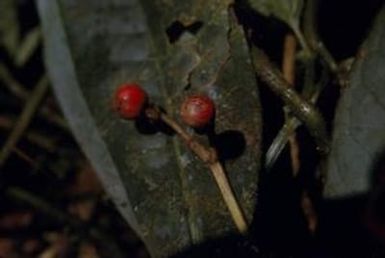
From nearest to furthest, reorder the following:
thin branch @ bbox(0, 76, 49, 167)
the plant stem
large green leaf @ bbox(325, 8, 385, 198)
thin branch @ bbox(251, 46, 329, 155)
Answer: large green leaf @ bbox(325, 8, 385, 198) < thin branch @ bbox(251, 46, 329, 155) < the plant stem < thin branch @ bbox(0, 76, 49, 167)

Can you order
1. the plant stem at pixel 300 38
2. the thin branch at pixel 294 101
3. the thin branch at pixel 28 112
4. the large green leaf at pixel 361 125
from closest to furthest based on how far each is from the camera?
the large green leaf at pixel 361 125
the thin branch at pixel 294 101
the plant stem at pixel 300 38
the thin branch at pixel 28 112

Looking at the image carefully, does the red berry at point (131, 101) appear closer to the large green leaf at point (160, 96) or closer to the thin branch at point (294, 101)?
the large green leaf at point (160, 96)

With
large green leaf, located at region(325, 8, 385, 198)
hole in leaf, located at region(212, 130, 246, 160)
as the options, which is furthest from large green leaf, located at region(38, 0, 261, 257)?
large green leaf, located at region(325, 8, 385, 198)

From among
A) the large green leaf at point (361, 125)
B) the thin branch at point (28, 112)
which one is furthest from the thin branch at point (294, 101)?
the thin branch at point (28, 112)

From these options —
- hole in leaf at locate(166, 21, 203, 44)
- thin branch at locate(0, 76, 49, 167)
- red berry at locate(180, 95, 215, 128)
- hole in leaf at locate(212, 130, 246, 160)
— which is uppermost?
hole in leaf at locate(166, 21, 203, 44)

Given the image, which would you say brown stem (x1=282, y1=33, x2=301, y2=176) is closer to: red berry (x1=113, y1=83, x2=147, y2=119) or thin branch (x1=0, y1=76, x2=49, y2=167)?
red berry (x1=113, y1=83, x2=147, y2=119)

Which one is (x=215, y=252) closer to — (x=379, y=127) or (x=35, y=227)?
(x=379, y=127)

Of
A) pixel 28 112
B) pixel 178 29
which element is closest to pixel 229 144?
pixel 178 29
